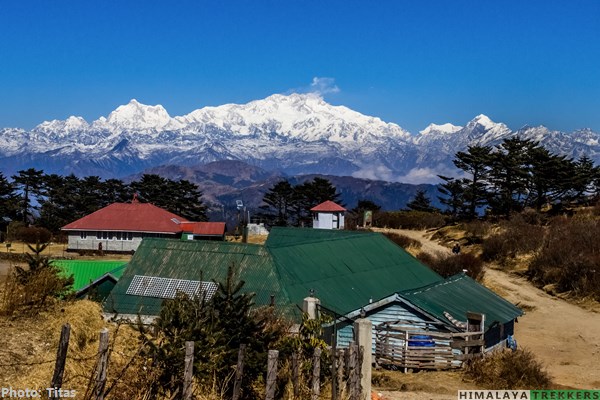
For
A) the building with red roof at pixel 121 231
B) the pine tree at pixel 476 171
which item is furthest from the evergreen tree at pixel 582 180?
the building with red roof at pixel 121 231

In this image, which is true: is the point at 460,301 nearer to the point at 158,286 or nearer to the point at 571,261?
the point at 158,286

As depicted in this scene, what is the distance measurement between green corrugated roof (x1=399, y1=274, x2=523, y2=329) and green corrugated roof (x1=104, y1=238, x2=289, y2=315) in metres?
5.14

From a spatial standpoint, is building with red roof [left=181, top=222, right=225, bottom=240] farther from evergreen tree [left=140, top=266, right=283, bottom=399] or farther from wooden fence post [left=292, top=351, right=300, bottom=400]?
wooden fence post [left=292, top=351, right=300, bottom=400]

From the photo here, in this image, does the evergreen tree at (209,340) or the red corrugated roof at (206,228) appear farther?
the red corrugated roof at (206,228)

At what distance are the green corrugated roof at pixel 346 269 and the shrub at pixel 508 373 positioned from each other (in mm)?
5128

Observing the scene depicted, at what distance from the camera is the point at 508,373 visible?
18.7 meters

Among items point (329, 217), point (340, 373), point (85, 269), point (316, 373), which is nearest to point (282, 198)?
point (329, 217)

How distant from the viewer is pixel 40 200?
94688 mm

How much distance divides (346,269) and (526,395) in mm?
10419

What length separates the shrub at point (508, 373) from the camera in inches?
725

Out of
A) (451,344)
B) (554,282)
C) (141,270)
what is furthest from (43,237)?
(451,344)

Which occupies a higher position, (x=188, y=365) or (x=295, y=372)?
(x=188, y=365)

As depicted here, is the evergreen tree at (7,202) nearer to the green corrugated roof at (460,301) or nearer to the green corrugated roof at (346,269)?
the green corrugated roof at (346,269)

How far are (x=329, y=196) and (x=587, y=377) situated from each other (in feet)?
231
